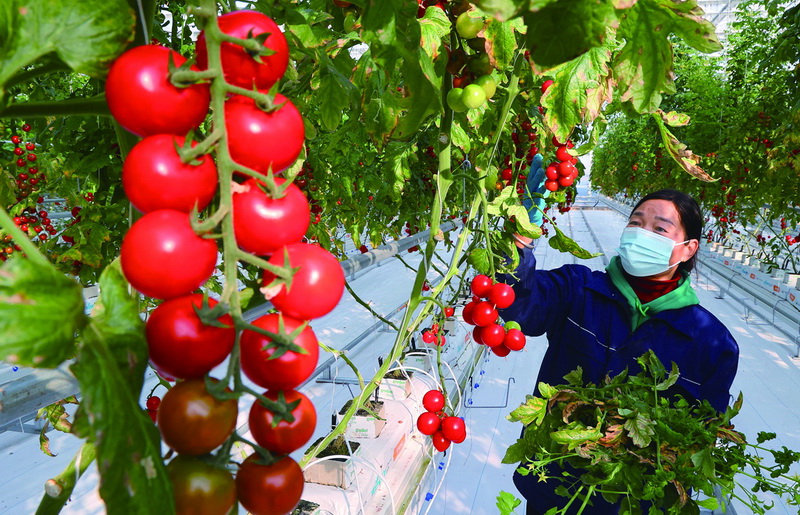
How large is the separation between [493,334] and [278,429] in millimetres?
816

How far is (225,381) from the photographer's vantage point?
0.24m

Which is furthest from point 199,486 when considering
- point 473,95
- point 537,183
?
point 537,183

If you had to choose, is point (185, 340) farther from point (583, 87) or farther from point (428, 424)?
point (428, 424)

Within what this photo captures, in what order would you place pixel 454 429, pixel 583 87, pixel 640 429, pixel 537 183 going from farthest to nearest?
pixel 537 183
pixel 454 429
pixel 640 429
pixel 583 87

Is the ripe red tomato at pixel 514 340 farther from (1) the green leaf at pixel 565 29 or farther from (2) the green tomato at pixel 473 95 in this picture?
(1) the green leaf at pixel 565 29

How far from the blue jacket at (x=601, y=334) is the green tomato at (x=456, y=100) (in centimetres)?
61

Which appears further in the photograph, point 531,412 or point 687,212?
point 687,212

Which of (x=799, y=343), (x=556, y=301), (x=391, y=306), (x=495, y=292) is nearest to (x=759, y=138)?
(x=799, y=343)

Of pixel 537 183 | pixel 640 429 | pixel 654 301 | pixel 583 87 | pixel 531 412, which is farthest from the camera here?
pixel 537 183

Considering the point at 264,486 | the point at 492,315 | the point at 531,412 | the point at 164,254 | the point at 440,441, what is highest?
the point at 164,254

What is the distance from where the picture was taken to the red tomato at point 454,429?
3.95ft

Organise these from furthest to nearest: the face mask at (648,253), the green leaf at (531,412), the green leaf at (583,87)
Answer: the face mask at (648,253), the green leaf at (531,412), the green leaf at (583,87)

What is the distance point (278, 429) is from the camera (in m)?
0.27

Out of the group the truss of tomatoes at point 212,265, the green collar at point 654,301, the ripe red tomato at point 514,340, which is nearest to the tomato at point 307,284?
the truss of tomatoes at point 212,265
